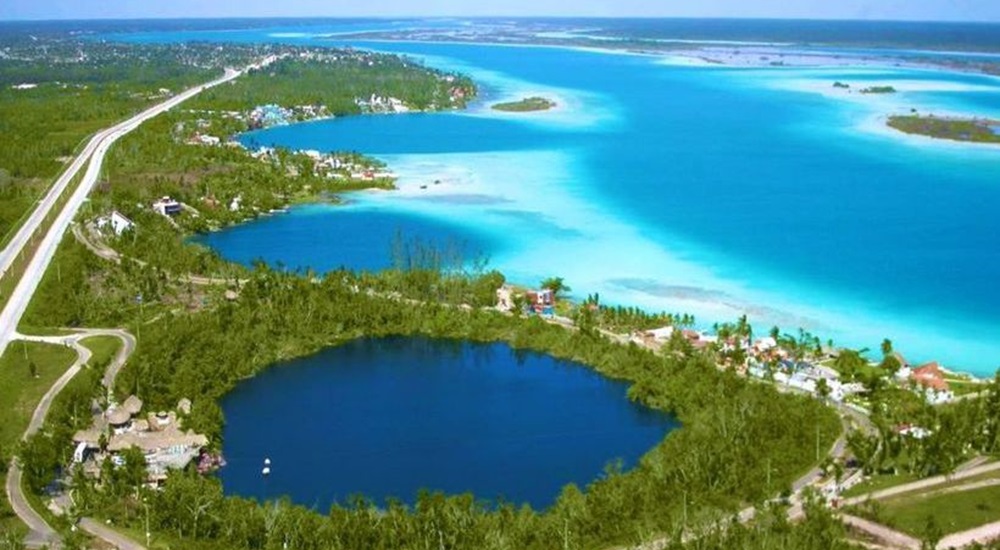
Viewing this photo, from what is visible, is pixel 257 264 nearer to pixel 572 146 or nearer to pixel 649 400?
pixel 649 400

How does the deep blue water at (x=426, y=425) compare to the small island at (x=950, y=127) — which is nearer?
the deep blue water at (x=426, y=425)

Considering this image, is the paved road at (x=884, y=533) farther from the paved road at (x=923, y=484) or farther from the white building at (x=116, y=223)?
the white building at (x=116, y=223)

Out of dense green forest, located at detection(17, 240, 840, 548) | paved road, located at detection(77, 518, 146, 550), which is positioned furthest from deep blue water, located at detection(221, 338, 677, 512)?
paved road, located at detection(77, 518, 146, 550)

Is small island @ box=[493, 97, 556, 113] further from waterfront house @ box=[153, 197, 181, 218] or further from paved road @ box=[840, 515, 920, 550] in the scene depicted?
paved road @ box=[840, 515, 920, 550]

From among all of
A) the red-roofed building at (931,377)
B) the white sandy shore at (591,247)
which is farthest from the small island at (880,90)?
the red-roofed building at (931,377)

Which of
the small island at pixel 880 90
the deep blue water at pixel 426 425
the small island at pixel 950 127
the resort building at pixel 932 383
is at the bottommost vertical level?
the deep blue water at pixel 426 425

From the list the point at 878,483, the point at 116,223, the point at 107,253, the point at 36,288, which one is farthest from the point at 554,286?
the point at 116,223
